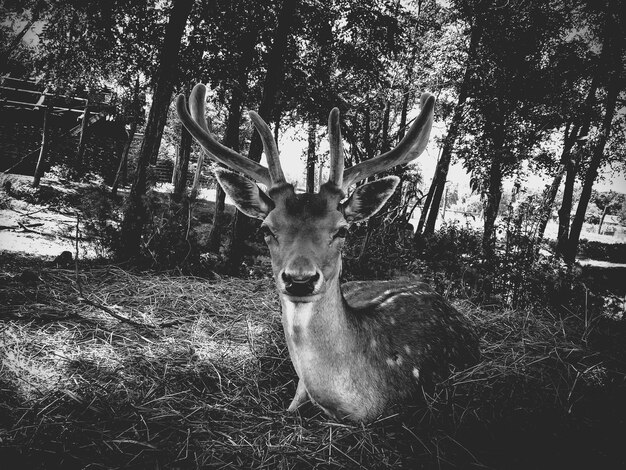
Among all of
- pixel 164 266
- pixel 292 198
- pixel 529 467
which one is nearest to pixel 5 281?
pixel 164 266

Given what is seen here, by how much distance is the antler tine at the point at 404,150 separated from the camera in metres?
2.27

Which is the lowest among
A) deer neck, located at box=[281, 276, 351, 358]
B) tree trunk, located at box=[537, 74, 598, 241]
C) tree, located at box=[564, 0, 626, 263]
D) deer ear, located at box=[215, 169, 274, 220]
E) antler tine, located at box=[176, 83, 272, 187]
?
deer neck, located at box=[281, 276, 351, 358]

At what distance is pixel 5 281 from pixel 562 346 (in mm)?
5672

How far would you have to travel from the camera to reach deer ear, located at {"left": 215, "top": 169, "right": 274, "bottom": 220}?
224 centimetres

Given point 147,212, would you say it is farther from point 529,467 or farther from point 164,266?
point 529,467

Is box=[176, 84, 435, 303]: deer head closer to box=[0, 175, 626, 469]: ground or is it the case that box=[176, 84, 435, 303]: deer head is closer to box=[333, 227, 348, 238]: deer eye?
box=[333, 227, 348, 238]: deer eye

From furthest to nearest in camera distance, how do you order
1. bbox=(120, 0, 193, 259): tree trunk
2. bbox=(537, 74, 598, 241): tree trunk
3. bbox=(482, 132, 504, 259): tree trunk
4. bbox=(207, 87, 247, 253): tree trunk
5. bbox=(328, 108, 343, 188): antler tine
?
bbox=(207, 87, 247, 253): tree trunk < bbox=(537, 74, 598, 241): tree trunk < bbox=(482, 132, 504, 259): tree trunk < bbox=(120, 0, 193, 259): tree trunk < bbox=(328, 108, 343, 188): antler tine

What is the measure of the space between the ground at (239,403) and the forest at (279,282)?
0.01 metres

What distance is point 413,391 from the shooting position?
2205 millimetres

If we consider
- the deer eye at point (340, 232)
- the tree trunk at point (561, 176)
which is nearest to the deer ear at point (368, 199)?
the deer eye at point (340, 232)

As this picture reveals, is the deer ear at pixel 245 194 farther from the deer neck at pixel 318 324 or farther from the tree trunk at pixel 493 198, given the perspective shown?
the tree trunk at pixel 493 198

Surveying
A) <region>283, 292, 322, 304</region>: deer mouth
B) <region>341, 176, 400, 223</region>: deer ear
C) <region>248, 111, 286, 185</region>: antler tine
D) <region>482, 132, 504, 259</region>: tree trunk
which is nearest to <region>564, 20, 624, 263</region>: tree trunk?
<region>482, 132, 504, 259</region>: tree trunk

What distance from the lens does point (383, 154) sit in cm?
221

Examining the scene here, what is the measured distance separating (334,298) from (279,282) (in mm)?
437
